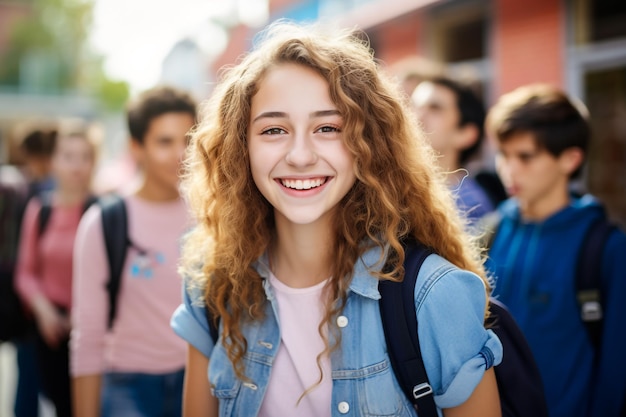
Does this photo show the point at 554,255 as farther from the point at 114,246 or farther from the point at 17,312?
the point at 17,312

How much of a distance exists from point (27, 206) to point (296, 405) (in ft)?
12.8

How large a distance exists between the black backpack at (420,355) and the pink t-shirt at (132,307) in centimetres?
132

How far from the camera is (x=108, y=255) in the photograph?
2.77 meters

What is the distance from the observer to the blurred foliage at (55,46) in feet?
127

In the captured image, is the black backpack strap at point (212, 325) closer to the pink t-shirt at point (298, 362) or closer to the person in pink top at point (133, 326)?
the pink t-shirt at point (298, 362)

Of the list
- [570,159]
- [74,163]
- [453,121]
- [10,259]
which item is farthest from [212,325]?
[10,259]

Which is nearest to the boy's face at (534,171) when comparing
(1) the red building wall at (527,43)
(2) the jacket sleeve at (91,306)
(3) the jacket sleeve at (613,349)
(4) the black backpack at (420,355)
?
(3) the jacket sleeve at (613,349)

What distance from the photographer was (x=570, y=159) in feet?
10.4

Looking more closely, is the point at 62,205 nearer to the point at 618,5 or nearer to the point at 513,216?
the point at 513,216

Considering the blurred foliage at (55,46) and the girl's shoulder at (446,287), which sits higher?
the blurred foliage at (55,46)

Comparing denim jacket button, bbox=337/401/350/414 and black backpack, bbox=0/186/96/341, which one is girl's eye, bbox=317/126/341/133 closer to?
denim jacket button, bbox=337/401/350/414

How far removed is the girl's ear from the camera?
3.14 meters

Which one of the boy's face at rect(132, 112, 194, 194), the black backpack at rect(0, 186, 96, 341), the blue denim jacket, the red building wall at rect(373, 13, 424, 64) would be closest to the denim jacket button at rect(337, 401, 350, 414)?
the blue denim jacket

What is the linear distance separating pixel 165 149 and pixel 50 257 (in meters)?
1.43
